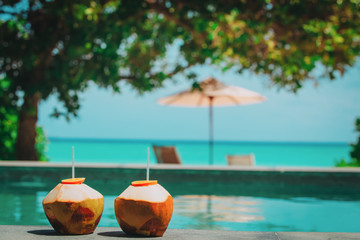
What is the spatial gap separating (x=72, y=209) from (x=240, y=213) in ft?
10.2

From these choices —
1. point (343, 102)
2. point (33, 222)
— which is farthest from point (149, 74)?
point (343, 102)

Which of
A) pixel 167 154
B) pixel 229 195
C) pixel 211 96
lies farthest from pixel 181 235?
pixel 211 96

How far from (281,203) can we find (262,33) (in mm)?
4869

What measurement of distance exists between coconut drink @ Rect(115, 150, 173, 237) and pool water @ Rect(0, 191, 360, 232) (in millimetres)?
2079

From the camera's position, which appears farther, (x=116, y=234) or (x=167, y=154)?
(x=167, y=154)

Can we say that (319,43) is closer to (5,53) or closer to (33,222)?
(5,53)

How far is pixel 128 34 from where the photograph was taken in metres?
9.95

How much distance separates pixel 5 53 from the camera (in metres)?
9.48

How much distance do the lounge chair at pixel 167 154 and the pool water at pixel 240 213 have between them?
329 cm

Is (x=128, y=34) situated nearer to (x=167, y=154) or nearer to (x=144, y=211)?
(x=167, y=154)

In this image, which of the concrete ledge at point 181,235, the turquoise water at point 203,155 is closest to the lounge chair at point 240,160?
the concrete ledge at point 181,235

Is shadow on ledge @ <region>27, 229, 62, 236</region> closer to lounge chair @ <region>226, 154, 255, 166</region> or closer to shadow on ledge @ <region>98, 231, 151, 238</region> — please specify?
shadow on ledge @ <region>98, 231, 151, 238</region>

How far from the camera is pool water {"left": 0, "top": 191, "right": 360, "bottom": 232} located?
15.4 ft

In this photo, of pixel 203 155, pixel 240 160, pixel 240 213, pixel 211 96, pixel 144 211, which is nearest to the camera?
pixel 144 211
